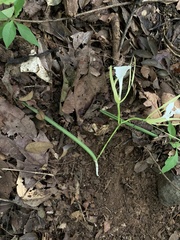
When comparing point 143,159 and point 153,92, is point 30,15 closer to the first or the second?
point 153,92

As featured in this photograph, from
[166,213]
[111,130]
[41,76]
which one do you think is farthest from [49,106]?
[166,213]

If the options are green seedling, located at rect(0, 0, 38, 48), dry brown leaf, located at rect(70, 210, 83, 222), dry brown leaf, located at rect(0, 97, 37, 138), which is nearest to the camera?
green seedling, located at rect(0, 0, 38, 48)

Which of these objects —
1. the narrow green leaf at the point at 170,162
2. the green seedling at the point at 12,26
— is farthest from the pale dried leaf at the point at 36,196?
the green seedling at the point at 12,26

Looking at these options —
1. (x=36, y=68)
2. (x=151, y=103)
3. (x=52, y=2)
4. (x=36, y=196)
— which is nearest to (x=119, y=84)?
(x=151, y=103)

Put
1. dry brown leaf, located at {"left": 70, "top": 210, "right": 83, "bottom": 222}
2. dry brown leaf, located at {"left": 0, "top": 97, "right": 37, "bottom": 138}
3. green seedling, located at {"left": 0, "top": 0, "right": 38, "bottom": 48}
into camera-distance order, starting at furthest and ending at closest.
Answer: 1. dry brown leaf, located at {"left": 70, "top": 210, "right": 83, "bottom": 222}
2. dry brown leaf, located at {"left": 0, "top": 97, "right": 37, "bottom": 138}
3. green seedling, located at {"left": 0, "top": 0, "right": 38, "bottom": 48}

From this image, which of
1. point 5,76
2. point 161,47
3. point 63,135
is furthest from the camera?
point 161,47

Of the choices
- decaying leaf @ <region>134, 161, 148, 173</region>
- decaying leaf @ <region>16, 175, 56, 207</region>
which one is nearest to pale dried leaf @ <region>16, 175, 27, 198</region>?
decaying leaf @ <region>16, 175, 56, 207</region>

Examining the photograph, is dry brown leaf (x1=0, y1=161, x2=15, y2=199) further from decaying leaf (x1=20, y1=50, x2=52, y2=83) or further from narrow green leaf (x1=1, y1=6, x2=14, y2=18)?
narrow green leaf (x1=1, y1=6, x2=14, y2=18)
